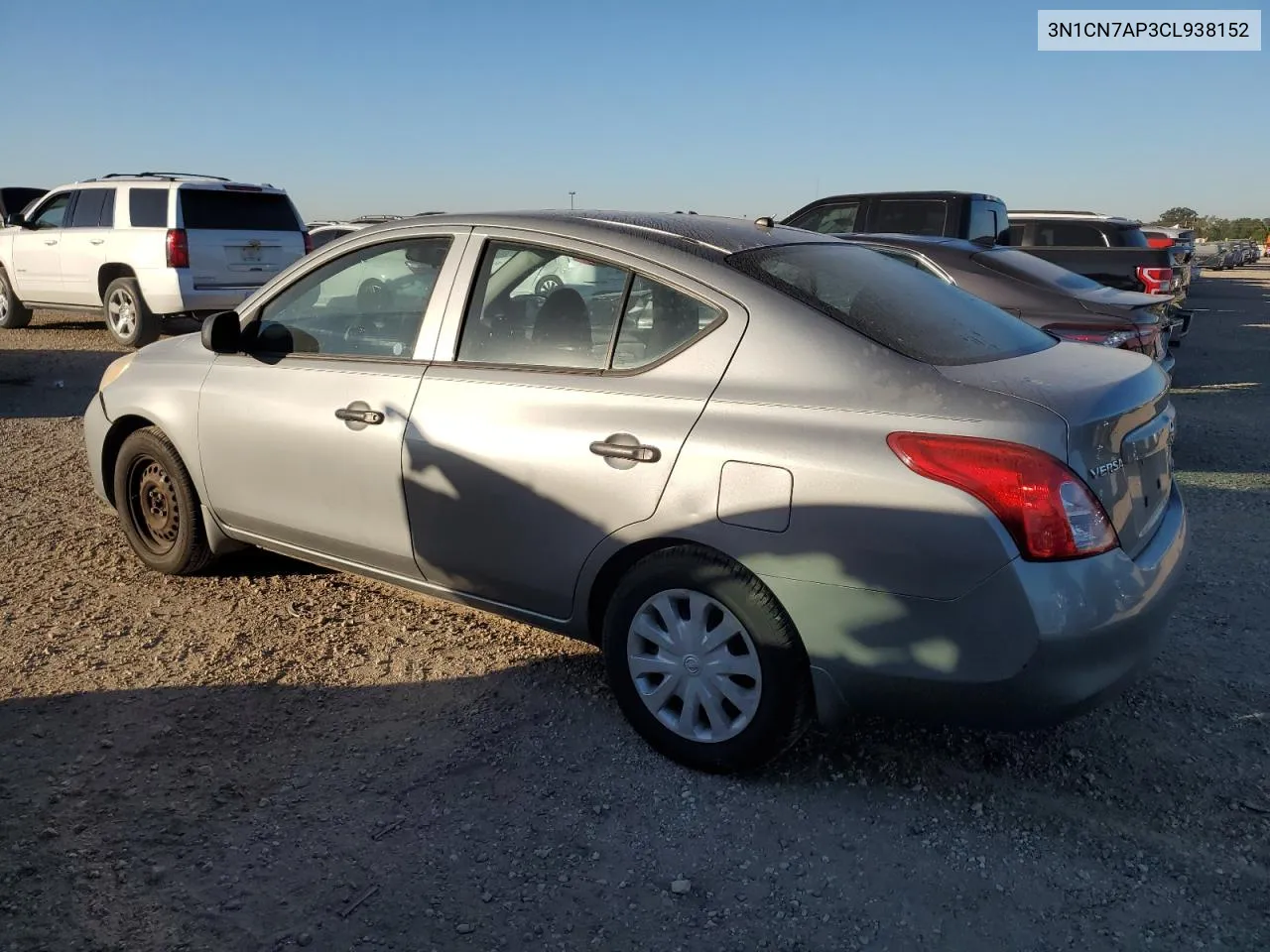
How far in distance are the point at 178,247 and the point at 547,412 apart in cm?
1036

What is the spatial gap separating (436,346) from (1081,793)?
2517 mm

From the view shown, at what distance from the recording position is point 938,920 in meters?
2.57

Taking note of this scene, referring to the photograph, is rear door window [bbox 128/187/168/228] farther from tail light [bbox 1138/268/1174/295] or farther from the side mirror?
tail light [bbox 1138/268/1174/295]

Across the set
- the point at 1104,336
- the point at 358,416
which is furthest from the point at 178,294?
the point at 1104,336

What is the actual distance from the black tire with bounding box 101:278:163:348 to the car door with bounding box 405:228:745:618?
10379mm

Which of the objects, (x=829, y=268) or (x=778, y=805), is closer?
(x=778, y=805)

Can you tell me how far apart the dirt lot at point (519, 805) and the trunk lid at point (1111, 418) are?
33.0 inches

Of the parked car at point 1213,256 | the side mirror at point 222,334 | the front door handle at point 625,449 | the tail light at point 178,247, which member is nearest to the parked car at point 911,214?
the tail light at point 178,247

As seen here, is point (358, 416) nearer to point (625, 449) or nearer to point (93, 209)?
point (625, 449)

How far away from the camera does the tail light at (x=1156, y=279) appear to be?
40.9 ft

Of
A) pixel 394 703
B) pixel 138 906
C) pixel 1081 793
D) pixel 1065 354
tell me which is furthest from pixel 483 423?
pixel 1081 793

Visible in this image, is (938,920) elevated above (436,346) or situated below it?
below

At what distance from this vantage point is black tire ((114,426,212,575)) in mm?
4551

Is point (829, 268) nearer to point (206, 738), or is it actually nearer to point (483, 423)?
point (483, 423)
